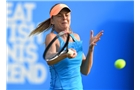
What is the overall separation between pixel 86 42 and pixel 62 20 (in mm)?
1686

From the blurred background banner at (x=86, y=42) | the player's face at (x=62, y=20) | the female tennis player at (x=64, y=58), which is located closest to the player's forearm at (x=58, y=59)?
the female tennis player at (x=64, y=58)

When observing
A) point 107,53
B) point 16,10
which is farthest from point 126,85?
point 16,10

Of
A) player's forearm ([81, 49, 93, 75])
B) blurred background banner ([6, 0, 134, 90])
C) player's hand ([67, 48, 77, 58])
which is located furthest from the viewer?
blurred background banner ([6, 0, 134, 90])

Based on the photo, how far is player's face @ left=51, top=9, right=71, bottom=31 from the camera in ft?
4.77

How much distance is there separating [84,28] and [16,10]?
0.78 meters

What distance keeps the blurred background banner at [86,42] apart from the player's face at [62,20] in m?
1.65

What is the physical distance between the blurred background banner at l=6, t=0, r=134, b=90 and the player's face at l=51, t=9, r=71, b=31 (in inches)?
64.9

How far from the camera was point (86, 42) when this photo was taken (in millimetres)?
3123

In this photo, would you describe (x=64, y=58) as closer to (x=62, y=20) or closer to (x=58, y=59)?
(x=58, y=59)

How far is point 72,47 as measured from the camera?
146 centimetres

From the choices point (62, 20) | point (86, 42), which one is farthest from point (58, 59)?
point (86, 42)

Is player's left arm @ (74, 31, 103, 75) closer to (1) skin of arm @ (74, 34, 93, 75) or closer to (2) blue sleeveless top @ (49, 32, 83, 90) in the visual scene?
(1) skin of arm @ (74, 34, 93, 75)

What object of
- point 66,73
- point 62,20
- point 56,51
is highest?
point 62,20

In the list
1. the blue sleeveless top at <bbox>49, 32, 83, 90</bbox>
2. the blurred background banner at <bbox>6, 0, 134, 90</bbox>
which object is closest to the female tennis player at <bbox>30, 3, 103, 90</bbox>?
the blue sleeveless top at <bbox>49, 32, 83, 90</bbox>
